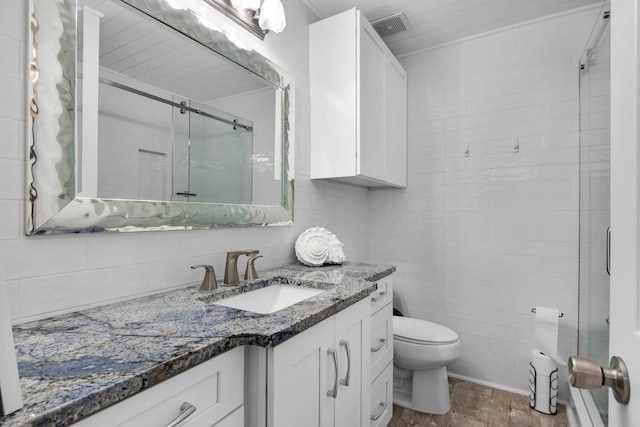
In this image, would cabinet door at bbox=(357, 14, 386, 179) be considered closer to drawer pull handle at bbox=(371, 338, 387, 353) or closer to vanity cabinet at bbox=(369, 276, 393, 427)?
vanity cabinet at bbox=(369, 276, 393, 427)

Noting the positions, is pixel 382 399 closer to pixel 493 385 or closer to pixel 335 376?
pixel 335 376

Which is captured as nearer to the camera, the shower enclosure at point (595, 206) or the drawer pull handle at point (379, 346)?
the shower enclosure at point (595, 206)

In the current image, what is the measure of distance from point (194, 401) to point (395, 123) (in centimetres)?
224

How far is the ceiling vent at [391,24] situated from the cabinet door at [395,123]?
18 cm

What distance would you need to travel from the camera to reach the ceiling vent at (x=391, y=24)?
2.22m

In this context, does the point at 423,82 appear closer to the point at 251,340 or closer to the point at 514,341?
the point at 514,341

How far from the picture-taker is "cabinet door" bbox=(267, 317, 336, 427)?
0.89m

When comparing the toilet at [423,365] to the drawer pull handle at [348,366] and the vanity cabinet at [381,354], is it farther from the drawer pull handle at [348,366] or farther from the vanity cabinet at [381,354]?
the drawer pull handle at [348,366]

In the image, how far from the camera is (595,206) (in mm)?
1783

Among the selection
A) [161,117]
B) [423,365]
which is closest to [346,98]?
[161,117]

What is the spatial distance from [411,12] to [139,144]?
191cm

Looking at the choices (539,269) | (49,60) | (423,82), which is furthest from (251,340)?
(423,82)

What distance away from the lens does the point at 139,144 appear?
1188 mm

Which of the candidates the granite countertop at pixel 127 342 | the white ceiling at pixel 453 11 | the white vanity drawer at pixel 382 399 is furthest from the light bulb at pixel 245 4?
the white vanity drawer at pixel 382 399
